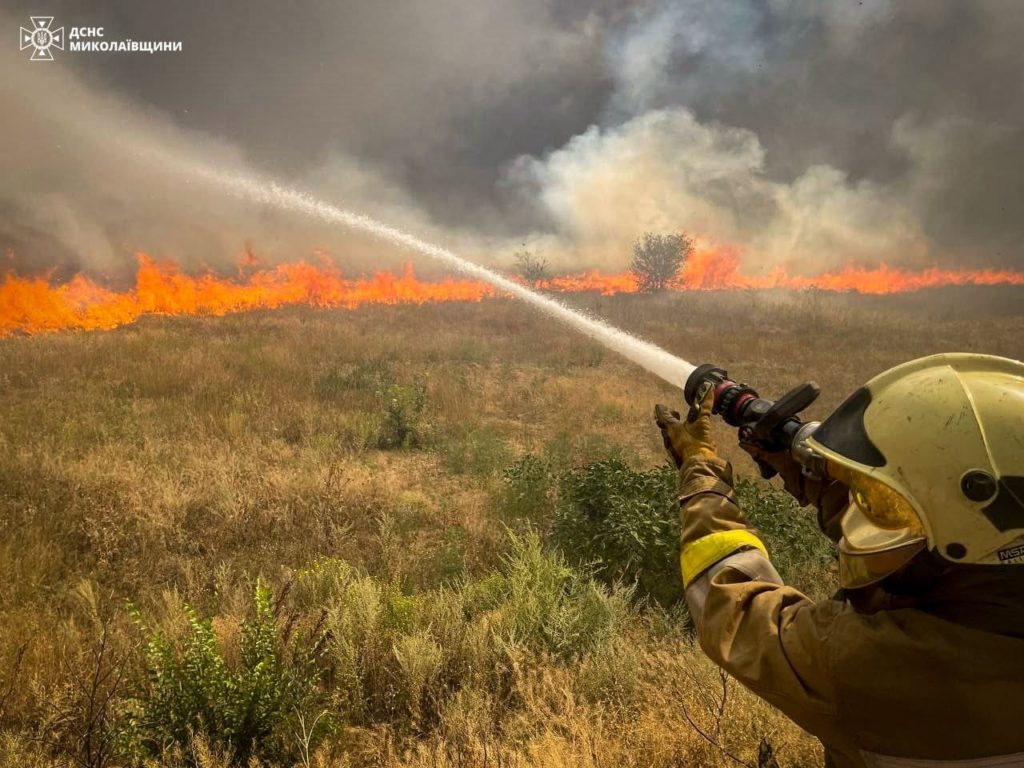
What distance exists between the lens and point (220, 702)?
91.6 inches

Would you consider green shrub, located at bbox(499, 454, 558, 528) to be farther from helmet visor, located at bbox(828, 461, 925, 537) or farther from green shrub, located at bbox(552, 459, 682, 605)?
helmet visor, located at bbox(828, 461, 925, 537)

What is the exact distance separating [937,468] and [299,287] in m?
26.2

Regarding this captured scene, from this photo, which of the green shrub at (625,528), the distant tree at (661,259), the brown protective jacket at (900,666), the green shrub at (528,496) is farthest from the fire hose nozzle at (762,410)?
the distant tree at (661,259)

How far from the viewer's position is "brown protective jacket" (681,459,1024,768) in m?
0.98

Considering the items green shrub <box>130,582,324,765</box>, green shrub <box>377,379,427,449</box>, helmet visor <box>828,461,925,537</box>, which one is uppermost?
helmet visor <box>828,461,925,537</box>

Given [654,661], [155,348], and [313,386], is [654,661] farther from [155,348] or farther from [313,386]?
[155,348]

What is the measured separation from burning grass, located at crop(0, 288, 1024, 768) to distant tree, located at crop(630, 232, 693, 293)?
23.4 metres

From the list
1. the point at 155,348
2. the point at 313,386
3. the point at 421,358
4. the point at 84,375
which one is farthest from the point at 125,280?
the point at 313,386

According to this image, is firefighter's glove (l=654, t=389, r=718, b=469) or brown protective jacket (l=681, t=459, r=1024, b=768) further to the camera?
firefighter's glove (l=654, t=389, r=718, b=469)

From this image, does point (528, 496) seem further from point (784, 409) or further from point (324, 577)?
point (784, 409)

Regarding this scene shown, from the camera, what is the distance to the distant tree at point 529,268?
31625 mm

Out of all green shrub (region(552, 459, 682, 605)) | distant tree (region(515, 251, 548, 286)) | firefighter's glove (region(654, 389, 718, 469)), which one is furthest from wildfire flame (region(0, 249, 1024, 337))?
firefighter's glove (region(654, 389, 718, 469))

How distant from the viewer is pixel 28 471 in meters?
5.06

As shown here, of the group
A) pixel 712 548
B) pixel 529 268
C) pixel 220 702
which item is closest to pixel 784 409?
pixel 712 548
